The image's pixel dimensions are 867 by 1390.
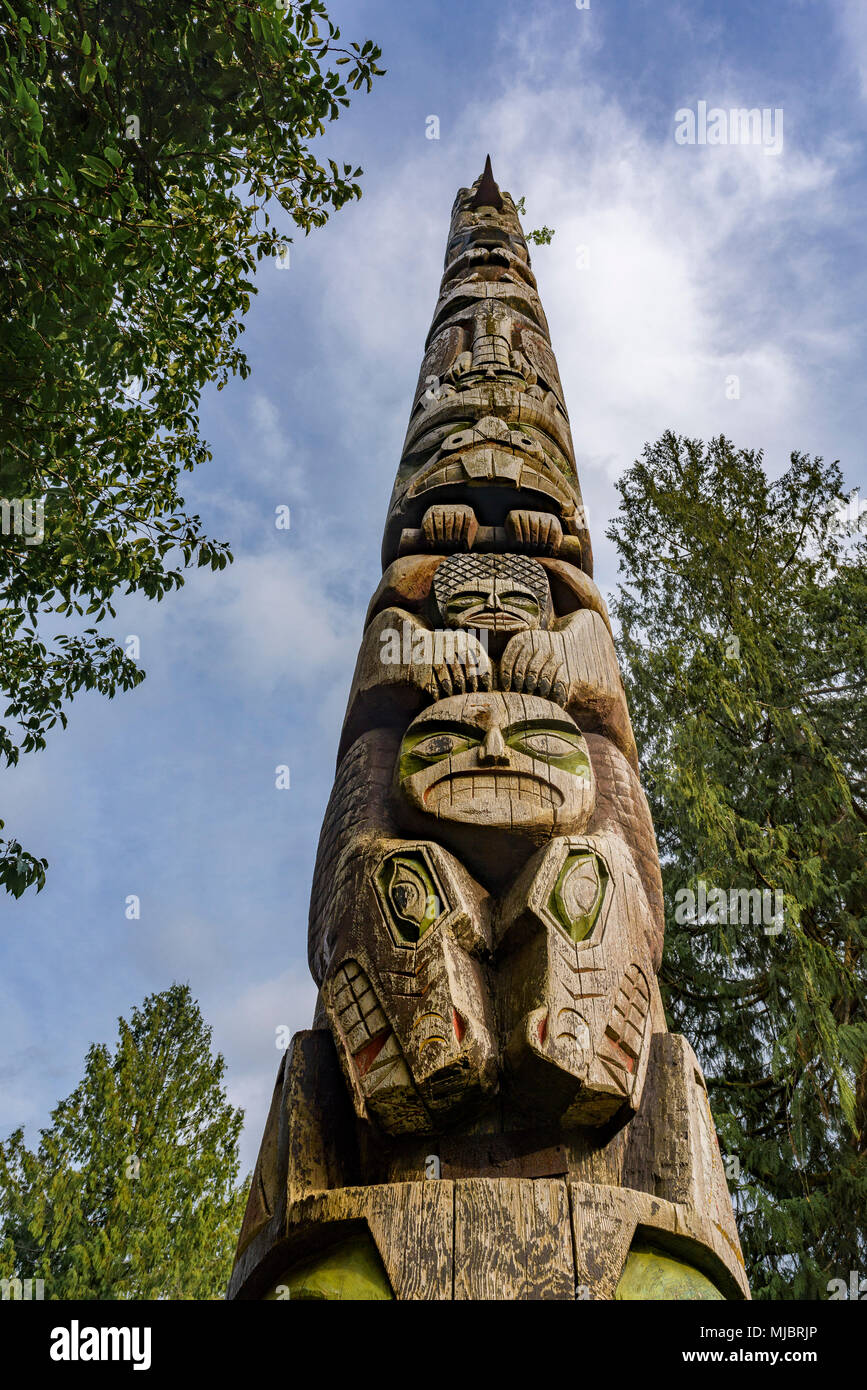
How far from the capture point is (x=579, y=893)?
3.29 meters

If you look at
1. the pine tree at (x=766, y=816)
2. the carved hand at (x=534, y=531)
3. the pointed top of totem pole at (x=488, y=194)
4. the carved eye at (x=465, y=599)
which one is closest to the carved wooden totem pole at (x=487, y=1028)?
the carved eye at (x=465, y=599)

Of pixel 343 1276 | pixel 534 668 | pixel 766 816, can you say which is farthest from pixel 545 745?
pixel 766 816

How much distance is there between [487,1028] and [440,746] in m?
1.19

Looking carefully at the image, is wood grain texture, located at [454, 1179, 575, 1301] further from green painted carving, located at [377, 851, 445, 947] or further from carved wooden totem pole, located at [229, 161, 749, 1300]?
green painted carving, located at [377, 851, 445, 947]

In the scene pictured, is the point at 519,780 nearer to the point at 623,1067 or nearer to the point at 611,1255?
the point at 623,1067

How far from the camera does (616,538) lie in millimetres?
11477

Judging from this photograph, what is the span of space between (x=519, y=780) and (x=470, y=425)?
3586 millimetres

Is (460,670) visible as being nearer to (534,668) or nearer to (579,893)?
(534,668)

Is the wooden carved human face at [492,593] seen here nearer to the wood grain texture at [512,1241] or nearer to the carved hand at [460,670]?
the carved hand at [460,670]

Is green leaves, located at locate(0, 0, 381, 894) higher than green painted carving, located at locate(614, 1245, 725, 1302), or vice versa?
green leaves, located at locate(0, 0, 381, 894)

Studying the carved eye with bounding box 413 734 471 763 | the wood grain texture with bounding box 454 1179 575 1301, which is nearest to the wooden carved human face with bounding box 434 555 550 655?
the carved eye with bounding box 413 734 471 763

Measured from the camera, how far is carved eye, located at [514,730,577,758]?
3.93 m

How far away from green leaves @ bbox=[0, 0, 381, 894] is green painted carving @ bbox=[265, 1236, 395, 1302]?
7.96 ft

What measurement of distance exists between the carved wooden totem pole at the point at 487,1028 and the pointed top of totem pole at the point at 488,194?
8.28 meters
